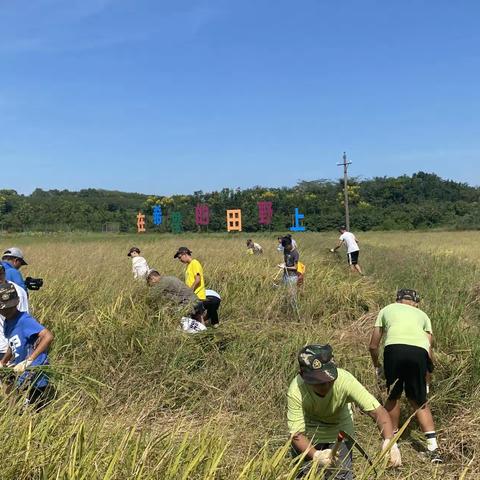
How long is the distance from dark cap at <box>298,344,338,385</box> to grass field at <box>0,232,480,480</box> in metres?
0.51

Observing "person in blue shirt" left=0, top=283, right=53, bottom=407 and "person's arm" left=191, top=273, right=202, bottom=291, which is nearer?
"person in blue shirt" left=0, top=283, right=53, bottom=407

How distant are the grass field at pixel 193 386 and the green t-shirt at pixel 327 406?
259 millimetres

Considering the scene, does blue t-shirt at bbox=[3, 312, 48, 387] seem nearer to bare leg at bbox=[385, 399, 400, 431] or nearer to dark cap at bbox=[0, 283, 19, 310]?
dark cap at bbox=[0, 283, 19, 310]

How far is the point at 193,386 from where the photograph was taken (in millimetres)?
4664

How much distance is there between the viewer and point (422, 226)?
217 ft

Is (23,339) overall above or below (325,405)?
above

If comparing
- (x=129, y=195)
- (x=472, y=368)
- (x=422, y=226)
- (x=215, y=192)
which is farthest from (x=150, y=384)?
(x=129, y=195)

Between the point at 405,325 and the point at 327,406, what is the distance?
63.6 inches

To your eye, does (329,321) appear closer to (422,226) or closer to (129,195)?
(422,226)

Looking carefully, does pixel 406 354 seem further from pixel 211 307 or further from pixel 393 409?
pixel 211 307

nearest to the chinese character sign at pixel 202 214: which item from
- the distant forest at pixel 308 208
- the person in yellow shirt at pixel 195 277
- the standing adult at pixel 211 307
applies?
the distant forest at pixel 308 208

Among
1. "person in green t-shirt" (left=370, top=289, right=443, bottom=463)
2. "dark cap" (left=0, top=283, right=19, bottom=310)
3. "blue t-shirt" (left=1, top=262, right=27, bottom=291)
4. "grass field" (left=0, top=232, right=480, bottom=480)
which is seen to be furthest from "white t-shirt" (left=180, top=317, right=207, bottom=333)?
"dark cap" (left=0, top=283, right=19, bottom=310)

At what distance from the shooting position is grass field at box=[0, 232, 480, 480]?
211cm

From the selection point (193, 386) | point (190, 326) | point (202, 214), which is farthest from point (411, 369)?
point (202, 214)
